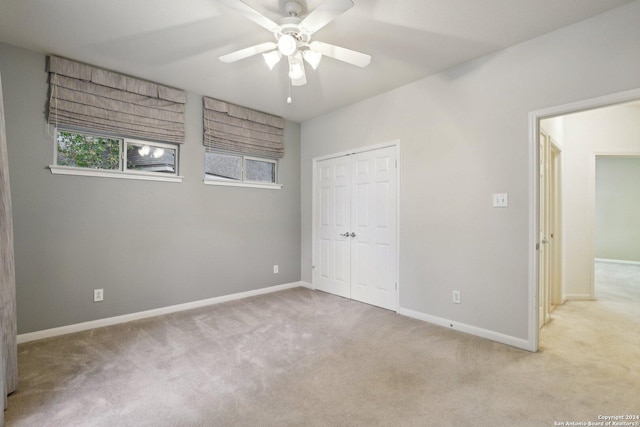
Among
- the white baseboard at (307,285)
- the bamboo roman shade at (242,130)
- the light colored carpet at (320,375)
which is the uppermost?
the bamboo roman shade at (242,130)

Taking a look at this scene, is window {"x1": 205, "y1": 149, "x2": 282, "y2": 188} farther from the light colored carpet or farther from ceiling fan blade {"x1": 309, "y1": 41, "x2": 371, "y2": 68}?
ceiling fan blade {"x1": 309, "y1": 41, "x2": 371, "y2": 68}

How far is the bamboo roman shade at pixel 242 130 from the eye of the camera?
379cm

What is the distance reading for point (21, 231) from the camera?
8.77 feet

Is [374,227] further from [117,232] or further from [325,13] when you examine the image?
[117,232]

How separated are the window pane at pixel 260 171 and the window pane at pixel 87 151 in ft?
5.28

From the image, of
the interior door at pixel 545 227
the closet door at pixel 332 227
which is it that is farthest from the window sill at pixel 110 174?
the interior door at pixel 545 227

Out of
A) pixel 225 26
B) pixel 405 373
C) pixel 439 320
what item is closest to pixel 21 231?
pixel 225 26

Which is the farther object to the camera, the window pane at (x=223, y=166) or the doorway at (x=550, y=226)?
the window pane at (x=223, y=166)

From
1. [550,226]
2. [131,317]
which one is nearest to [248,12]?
[131,317]

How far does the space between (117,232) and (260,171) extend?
200cm

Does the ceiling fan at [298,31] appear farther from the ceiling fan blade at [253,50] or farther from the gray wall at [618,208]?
the gray wall at [618,208]

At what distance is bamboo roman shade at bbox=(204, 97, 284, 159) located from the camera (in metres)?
3.79

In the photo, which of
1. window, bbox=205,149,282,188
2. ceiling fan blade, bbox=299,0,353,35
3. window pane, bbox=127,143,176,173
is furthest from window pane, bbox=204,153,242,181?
ceiling fan blade, bbox=299,0,353,35

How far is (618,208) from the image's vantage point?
6992 mm
